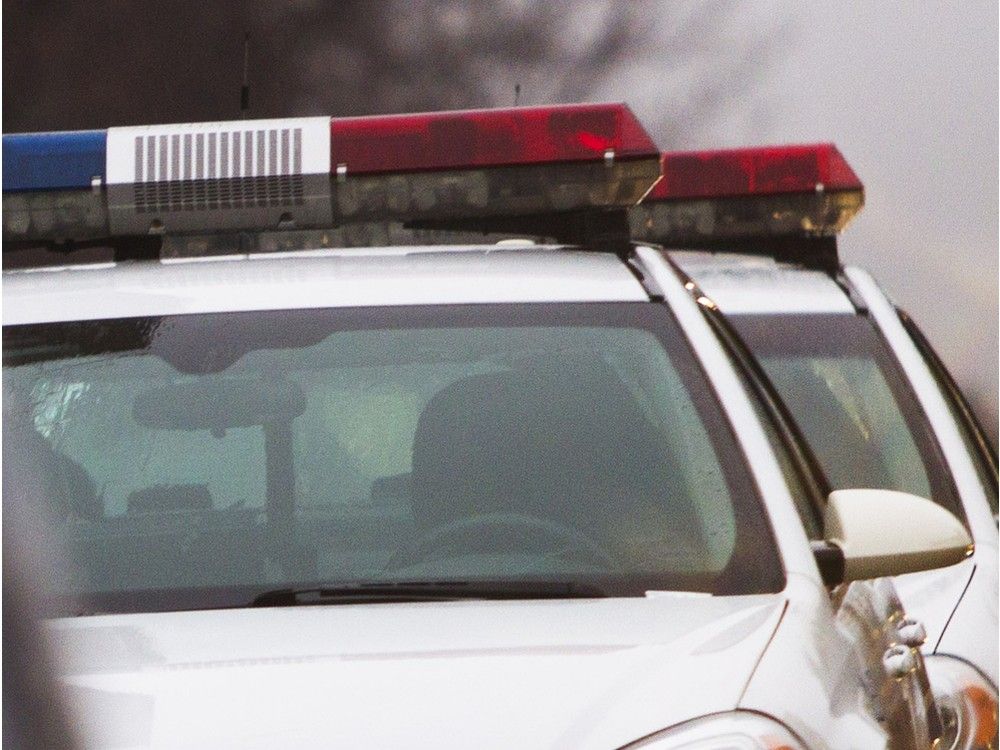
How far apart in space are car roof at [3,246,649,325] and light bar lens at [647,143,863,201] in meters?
2.11

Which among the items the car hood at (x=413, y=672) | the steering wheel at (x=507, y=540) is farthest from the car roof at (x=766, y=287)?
the car hood at (x=413, y=672)

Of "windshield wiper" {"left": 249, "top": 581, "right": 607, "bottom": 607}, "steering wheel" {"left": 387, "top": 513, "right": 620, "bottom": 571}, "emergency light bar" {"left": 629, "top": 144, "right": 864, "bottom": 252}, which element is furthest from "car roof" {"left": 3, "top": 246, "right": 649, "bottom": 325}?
"emergency light bar" {"left": 629, "top": 144, "right": 864, "bottom": 252}

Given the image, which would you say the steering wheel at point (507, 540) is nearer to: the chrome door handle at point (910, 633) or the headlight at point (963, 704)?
the chrome door handle at point (910, 633)

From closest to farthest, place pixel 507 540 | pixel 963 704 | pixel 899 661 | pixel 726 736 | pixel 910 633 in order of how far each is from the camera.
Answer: pixel 726 736 < pixel 507 540 < pixel 899 661 < pixel 910 633 < pixel 963 704

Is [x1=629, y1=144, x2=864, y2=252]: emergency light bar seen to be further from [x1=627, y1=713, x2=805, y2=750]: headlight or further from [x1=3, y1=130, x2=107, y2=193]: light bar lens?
[x1=627, y1=713, x2=805, y2=750]: headlight

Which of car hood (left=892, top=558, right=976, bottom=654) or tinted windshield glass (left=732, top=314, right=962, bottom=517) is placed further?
tinted windshield glass (left=732, top=314, right=962, bottom=517)

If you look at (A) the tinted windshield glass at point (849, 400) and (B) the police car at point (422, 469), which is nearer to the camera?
(B) the police car at point (422, 469)

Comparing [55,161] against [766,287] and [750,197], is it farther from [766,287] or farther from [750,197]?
[766,287]

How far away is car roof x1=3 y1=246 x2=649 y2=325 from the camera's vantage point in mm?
3154

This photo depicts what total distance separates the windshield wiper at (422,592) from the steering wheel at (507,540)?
120 millimetres

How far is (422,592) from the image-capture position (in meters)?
2.62

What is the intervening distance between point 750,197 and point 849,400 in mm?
604

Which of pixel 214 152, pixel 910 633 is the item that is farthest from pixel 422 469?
pixel 214 152

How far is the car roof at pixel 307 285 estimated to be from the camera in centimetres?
315
